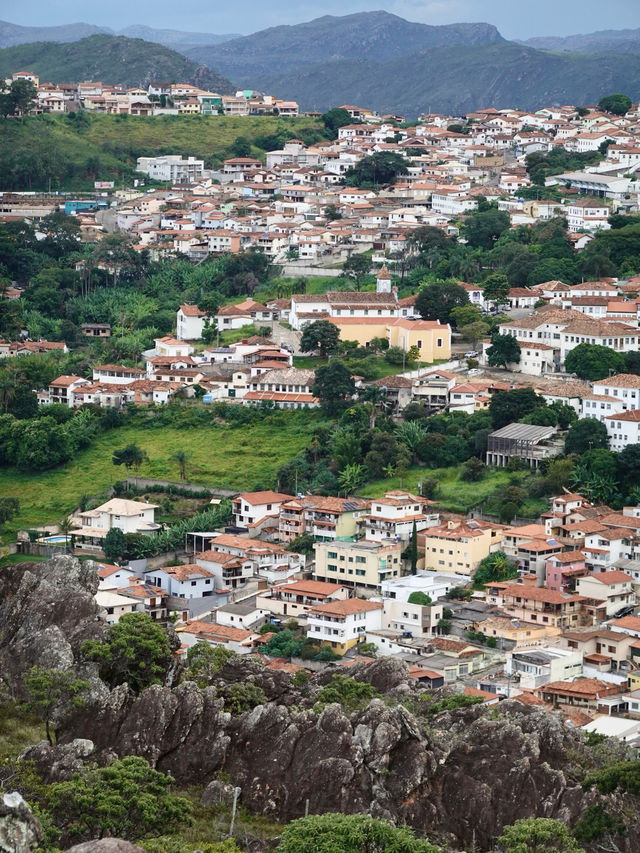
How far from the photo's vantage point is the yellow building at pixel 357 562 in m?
45.2

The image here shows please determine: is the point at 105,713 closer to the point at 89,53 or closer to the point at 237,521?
the point at 237,521

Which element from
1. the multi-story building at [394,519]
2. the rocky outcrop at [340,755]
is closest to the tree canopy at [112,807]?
the rocky outcrop at [340,755]

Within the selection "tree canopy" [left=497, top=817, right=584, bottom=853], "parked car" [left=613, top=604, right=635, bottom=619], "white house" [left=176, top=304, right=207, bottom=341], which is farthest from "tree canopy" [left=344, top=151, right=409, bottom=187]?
"tree canopy" [left=497, top=817, right=584, bottom=853]

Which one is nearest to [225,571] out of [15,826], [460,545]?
[460,545]

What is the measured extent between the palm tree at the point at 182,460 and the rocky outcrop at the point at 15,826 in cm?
3430

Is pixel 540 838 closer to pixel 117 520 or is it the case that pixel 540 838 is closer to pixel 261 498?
pixel 261 498

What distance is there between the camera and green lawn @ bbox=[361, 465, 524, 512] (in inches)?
1911

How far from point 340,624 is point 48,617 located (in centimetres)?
1197

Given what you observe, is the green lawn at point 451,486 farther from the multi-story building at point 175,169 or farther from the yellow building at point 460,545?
the multi-story building at point 175,169

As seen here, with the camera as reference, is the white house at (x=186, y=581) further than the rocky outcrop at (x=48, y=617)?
Yes

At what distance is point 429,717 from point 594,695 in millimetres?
6952

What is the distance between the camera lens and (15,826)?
19000 mm

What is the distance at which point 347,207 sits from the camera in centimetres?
7688

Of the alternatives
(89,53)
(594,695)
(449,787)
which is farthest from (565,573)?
(89,53)
